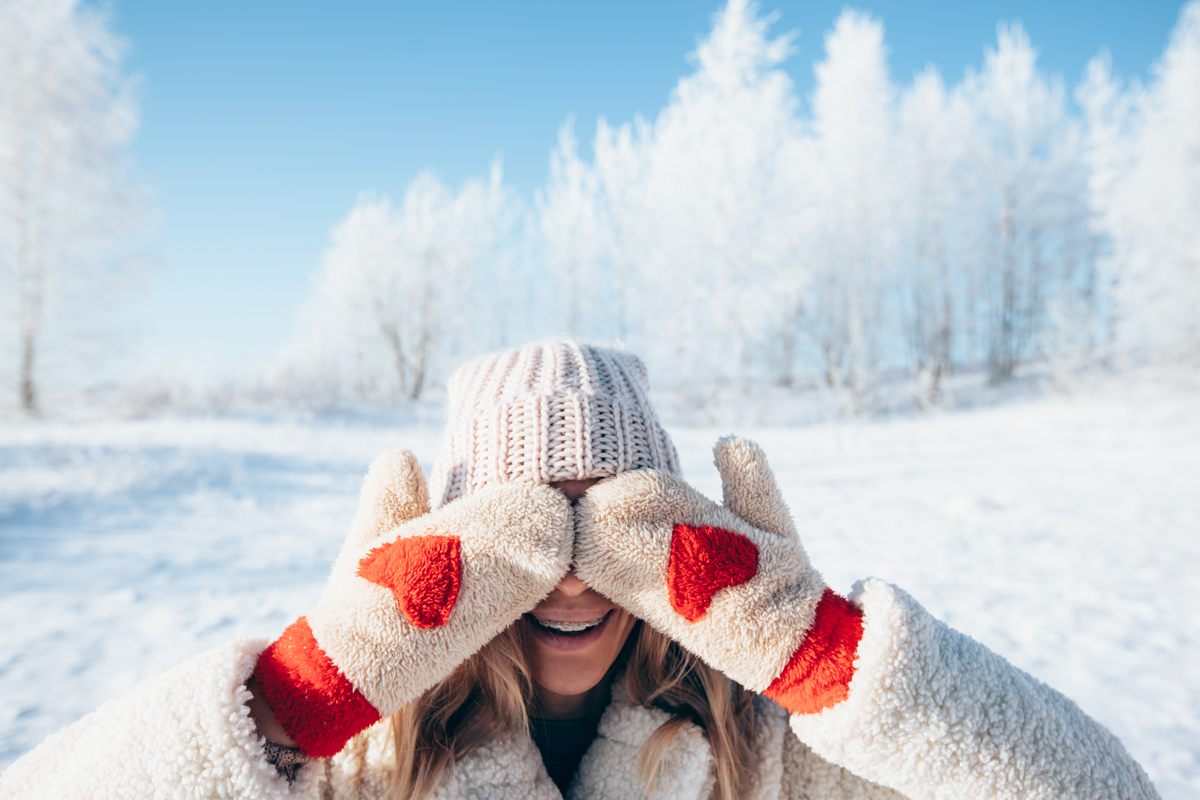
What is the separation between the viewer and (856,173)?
15.5 metres

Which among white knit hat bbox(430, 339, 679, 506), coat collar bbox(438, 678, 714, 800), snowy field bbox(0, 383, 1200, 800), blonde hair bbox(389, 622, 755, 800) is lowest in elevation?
snowy field bbox(0, 383, 1200, 800)

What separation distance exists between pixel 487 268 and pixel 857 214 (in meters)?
12.2

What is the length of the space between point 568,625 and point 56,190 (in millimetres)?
12906

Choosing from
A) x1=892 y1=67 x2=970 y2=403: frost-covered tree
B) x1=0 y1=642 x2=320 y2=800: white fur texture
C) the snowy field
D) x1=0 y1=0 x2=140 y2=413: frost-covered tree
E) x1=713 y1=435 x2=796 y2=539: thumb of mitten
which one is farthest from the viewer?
x1=892 y1=67 x2=970 y2=403: frost-covered tree

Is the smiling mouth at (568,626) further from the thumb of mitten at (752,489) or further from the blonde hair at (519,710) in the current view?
the thumb of mitten at (752,489)

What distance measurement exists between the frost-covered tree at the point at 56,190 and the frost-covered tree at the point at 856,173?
1499cm

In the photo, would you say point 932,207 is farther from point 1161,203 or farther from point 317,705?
point 317,705

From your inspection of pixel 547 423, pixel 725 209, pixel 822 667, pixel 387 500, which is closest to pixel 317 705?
pixel 387 500

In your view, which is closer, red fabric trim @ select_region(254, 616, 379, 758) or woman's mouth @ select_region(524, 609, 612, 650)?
red fabric trim @ select_region(254, 616, 379, 758)

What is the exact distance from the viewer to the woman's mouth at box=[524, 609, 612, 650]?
1.15m

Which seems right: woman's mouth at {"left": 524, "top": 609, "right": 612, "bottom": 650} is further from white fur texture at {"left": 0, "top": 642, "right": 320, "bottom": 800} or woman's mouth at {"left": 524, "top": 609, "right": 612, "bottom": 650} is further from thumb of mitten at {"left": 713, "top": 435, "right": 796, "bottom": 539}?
white fur texture at {"left": 0, "top": 642, "right": 320, "bottom": 800}

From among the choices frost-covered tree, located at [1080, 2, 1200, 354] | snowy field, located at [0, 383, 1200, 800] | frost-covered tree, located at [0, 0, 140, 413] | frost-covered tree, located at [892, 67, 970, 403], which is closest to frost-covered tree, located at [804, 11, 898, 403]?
frost-covered tree, located at [892, 67, 970, 403]

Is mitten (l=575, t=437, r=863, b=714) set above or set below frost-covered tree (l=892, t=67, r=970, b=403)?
below

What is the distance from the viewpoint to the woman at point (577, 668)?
854 mm
